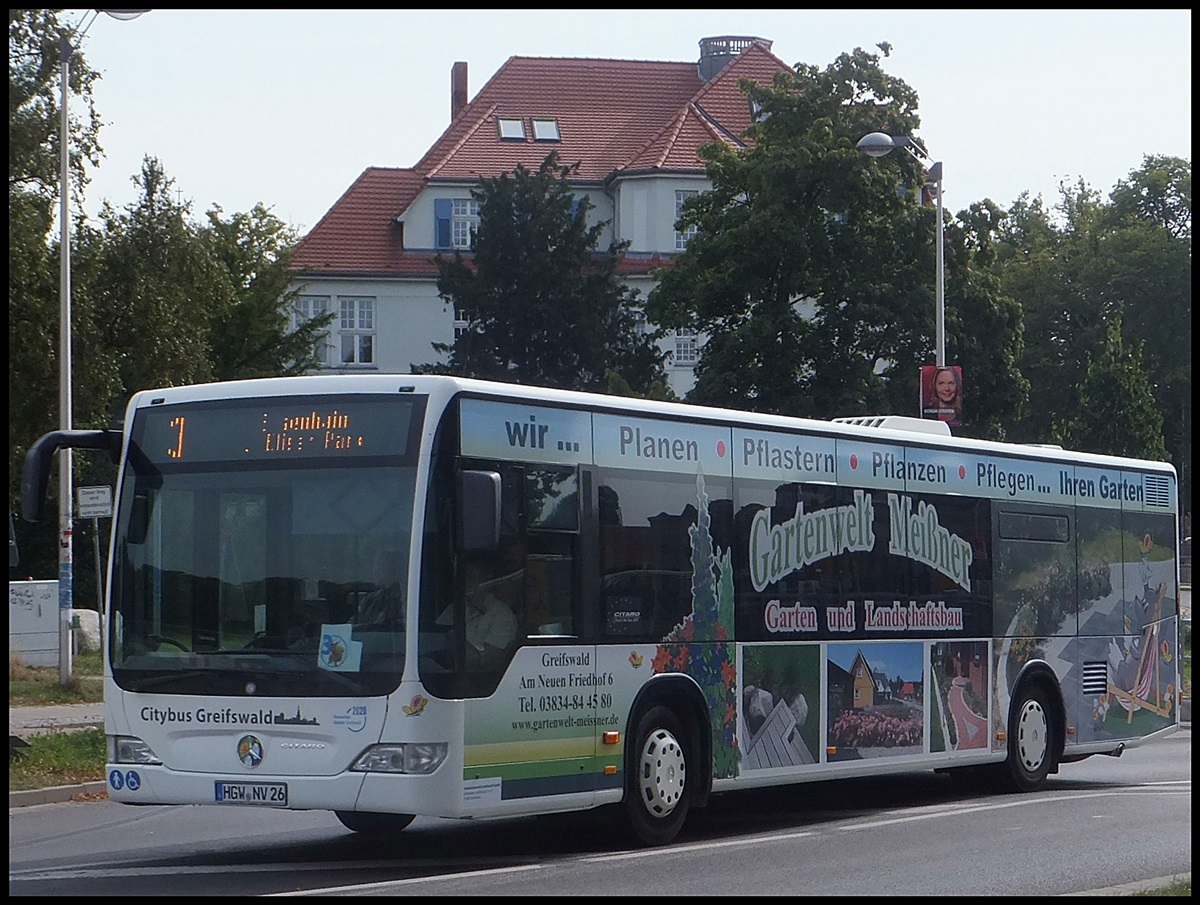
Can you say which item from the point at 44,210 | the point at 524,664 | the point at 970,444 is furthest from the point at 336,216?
the point at 524,664

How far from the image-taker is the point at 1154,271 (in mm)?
75438

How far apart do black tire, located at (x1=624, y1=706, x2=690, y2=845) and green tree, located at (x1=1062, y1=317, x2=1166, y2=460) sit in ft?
106

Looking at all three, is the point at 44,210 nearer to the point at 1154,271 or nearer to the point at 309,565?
the point at 309,565

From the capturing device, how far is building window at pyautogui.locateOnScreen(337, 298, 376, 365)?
226ft

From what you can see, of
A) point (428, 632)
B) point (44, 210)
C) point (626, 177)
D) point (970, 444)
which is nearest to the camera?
point (428, 632)

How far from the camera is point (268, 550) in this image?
37.9 feet

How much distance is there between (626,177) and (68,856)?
2179 inches

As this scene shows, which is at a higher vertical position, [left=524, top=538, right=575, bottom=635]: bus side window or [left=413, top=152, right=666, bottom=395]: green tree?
[left=413, top=152, right=666, bottom=395]: green tree

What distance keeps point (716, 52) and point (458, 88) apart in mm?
10465

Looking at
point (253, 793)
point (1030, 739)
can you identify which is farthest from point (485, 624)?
point (1030, 739)

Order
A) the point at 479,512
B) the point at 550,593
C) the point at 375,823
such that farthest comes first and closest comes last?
the point at 375,823
the point at 550,593
the point at 479,512

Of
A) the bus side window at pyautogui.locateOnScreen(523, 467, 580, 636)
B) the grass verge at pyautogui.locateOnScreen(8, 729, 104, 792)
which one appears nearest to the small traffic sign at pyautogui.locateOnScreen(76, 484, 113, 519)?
the grass verge at pyautogui.locateOnScreen(8, 729, 104, 792)

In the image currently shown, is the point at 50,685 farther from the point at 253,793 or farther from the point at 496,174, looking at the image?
the point at 496,174

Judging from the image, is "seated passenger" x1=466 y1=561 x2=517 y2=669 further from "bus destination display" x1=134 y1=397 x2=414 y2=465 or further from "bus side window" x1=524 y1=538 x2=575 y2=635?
"bus destination display" x1=134 y1=397 x2=414 y2=465
